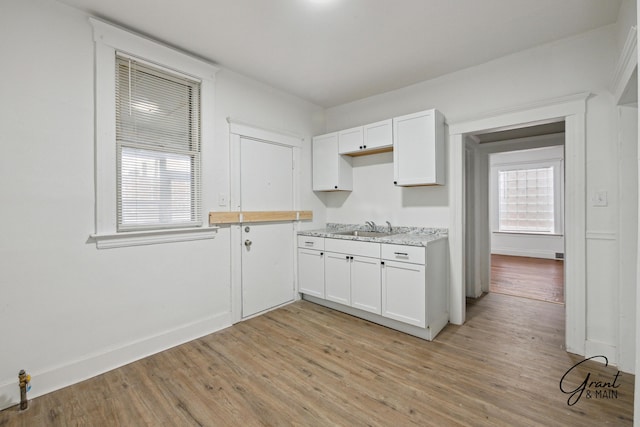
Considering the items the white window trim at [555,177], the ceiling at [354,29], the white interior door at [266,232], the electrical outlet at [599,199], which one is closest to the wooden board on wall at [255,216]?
the white interior door at [266,232]

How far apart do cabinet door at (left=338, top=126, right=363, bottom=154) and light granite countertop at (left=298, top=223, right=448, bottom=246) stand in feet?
3.40

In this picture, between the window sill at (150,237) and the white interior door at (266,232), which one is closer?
the window sill at (150,237)

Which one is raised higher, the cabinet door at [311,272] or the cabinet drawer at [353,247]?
the cabinet drawer at [353,247]

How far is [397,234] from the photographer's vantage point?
3471 mm

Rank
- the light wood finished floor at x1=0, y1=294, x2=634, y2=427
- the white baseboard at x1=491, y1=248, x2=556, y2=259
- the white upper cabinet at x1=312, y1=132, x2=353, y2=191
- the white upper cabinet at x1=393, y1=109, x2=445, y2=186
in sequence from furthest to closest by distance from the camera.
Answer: the white baseboard at x1=491, y1=248, x2=556, y2=259 → the white upper cabinet at x1=312, y1=132, x2=353, y2=191 → the white upper cabinet at x1=393, y1=109, x2=445, y2=186 → the light wood finished floor at x1=0, y1=294, x2=634, y2=427

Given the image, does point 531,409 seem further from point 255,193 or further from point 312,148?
point 312,148

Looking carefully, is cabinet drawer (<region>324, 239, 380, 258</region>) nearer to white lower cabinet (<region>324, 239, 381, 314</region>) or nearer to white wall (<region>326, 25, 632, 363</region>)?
white lower cabinet (<region>324, 239, 381, 314</region>)

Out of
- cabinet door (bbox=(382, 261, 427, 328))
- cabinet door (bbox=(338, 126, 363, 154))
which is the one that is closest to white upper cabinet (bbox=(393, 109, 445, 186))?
cabinet door (bbox=(338, 126, 363, 154))

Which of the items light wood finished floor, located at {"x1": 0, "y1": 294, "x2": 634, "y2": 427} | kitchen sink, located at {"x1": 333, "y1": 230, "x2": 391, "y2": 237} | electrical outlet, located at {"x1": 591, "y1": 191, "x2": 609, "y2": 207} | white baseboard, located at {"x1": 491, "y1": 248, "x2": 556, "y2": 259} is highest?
electrical outlet, located at {"x1": 591, "y1": 191, "x2": 609, "y2": 207}

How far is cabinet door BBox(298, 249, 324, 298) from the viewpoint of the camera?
11.7 feet

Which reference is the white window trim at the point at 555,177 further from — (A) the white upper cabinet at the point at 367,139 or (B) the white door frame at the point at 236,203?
(B) the white door frame at the point at 236,203

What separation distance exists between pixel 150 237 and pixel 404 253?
234 centimetres

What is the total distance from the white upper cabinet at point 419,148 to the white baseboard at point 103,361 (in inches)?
100

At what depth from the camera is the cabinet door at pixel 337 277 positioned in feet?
10.7
